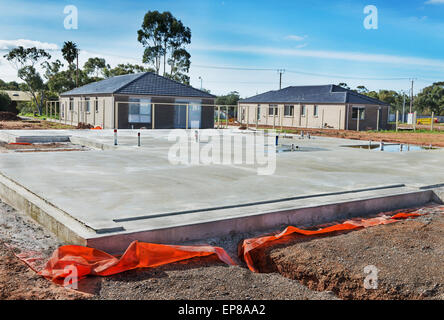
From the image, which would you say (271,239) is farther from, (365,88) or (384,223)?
(365,88)

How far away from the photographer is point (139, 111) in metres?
33.9

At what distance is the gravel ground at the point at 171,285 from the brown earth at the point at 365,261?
237 millimetres

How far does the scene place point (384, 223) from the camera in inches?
277

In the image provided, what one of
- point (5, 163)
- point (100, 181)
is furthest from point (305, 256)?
point (5, 163)

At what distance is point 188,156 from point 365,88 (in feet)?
281

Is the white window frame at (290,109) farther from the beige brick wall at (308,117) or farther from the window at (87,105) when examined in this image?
the window at (87,105)

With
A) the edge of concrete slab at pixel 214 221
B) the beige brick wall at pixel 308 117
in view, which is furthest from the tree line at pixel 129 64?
the edge of concrete slab at pixel 214 221

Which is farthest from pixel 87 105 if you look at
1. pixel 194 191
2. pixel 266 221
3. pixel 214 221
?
pixel 214 221

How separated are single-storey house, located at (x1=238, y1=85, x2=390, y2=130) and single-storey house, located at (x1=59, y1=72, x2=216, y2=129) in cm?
→ 547

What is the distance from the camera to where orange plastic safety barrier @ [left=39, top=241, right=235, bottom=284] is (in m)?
4.71

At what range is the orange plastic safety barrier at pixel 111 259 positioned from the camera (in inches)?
185

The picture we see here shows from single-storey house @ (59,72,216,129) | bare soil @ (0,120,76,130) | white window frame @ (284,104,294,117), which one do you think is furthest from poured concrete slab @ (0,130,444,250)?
white window frame @ (284,104,294,117)

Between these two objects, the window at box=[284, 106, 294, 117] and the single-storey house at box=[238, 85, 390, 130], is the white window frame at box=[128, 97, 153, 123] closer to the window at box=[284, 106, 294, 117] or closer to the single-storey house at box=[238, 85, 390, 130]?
the single-storey house at box=[238, 85, 390, 130]

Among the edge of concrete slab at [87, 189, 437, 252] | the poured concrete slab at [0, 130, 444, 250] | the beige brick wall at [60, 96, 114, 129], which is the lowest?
the edge of concrete slab at [87, 189, 437, 252]
